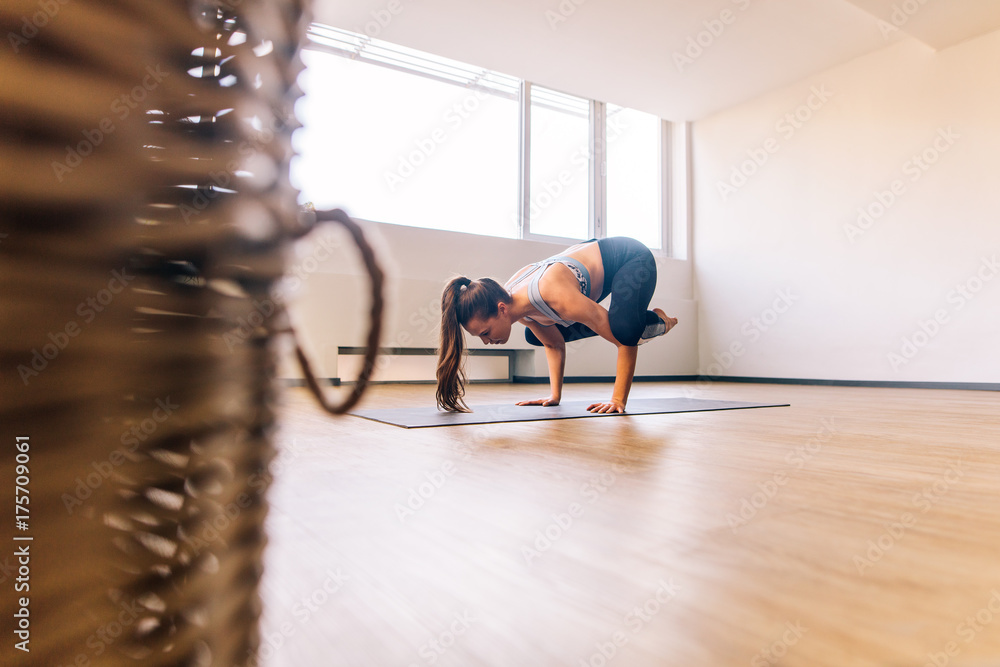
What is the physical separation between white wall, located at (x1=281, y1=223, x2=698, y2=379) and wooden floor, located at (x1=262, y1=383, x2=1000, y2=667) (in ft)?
7.98

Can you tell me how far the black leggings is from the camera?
2.23m

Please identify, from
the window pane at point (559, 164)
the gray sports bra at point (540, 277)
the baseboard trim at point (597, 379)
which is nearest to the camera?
the gray sports bra at point (540, 277)

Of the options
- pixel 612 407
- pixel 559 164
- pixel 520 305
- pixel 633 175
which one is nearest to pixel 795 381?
pixel 633 175

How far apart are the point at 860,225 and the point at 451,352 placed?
3.94 metres

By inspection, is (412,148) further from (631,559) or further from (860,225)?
(631,559)

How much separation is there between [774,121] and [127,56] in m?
5.98

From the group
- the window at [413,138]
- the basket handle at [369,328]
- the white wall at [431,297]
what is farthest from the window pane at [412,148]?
the basket handle at [369,328]

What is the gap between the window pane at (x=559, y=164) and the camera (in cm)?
517

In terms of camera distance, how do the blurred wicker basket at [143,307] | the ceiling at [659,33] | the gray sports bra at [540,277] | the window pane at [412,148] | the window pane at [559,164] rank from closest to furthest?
the blurred wicker basket at [143,307]
the gray sports bra at [540,277]
the ceiling at [659,33]
the window pane at [412,148]
the window pane at [559,164]

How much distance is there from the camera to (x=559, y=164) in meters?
5.30

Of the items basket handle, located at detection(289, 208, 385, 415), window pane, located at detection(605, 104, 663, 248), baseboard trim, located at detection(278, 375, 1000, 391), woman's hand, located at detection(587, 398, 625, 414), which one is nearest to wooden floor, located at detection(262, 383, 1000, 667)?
basket handle, located at detection(289, 208, 385, 415)

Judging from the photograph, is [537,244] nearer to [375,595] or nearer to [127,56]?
[375,595]

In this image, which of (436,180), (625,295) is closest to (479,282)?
(625,295)

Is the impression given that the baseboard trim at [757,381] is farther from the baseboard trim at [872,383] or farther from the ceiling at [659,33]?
the ceiling at [659,33]
